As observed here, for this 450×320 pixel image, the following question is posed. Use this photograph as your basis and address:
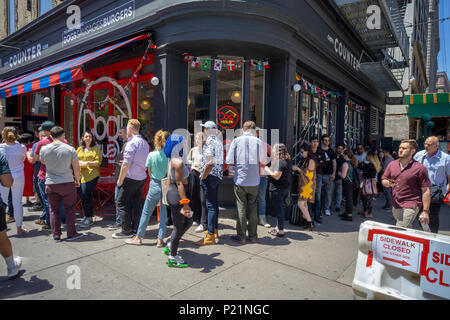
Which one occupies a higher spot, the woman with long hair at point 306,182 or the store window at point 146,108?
the store window at point 146,108

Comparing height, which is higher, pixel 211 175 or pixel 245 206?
pixel 211 175

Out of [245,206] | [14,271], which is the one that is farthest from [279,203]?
[14,271]

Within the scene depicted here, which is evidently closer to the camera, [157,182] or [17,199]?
[157,182]

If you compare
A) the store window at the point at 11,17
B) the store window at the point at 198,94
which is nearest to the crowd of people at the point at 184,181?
the store window at the point at 198,94

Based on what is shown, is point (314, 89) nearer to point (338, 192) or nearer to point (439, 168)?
point (338, 192)

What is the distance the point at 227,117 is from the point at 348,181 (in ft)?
11.0

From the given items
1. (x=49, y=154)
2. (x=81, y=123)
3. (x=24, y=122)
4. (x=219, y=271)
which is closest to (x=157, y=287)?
(x=219, y=271)

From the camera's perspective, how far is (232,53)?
21.4 ft

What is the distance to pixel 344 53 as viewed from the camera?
998 cm

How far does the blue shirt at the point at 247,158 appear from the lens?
15.3 ft

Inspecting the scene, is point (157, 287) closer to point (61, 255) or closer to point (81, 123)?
point (61, 255)

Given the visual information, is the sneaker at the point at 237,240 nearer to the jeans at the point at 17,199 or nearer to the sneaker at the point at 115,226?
the sneaker at the point at 115,226

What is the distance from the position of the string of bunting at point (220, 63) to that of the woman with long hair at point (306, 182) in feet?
7.75

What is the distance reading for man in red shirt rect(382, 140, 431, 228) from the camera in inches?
150
